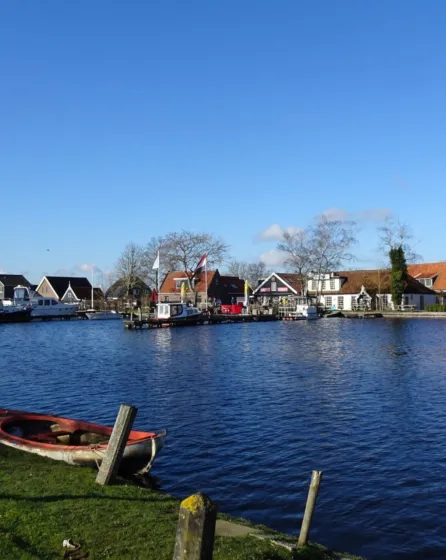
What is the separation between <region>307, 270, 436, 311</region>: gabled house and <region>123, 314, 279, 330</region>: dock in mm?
15927

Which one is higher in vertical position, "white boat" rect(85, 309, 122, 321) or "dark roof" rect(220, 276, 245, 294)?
"dark roof" rect(220, 276, 245, 294)

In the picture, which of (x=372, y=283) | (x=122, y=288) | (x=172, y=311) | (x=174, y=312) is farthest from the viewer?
(x=122, y=288)

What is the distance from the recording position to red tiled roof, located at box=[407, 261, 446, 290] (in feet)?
348

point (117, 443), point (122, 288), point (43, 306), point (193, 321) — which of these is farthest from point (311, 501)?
point (122, 288)

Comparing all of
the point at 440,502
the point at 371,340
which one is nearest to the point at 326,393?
the point at 440,502

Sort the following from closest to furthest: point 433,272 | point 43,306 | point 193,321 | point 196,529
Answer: point 196,529
point 193,321
point 43,306
point 433,272

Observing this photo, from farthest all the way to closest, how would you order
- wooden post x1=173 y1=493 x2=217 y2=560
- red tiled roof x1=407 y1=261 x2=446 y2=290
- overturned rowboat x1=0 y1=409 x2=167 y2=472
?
red tiled roof x1=407 y1=261 x2=446 y2=290
overturned rowboat x1=0 y1=409 x2=167 y2=472
wooden post x1=173 y1=493 x2=217 y2=560

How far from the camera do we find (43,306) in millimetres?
94188

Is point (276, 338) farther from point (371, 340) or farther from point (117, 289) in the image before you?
point (117, 289)

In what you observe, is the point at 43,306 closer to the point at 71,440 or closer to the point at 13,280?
the point at 13,280

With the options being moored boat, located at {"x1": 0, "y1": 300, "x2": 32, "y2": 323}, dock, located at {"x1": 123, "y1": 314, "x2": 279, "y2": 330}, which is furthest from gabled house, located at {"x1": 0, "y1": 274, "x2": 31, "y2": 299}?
dock, located at {"x1": 123, "y1": 314, "x2": 279, "y2": 330}

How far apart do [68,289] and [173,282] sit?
29454 millimetres

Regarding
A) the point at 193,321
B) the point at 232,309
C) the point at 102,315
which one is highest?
the point at 232,309

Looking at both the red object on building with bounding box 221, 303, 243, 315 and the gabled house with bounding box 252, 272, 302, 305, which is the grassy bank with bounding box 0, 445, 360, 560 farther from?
the gabled house with bounding box 252, 272, 302, 305
